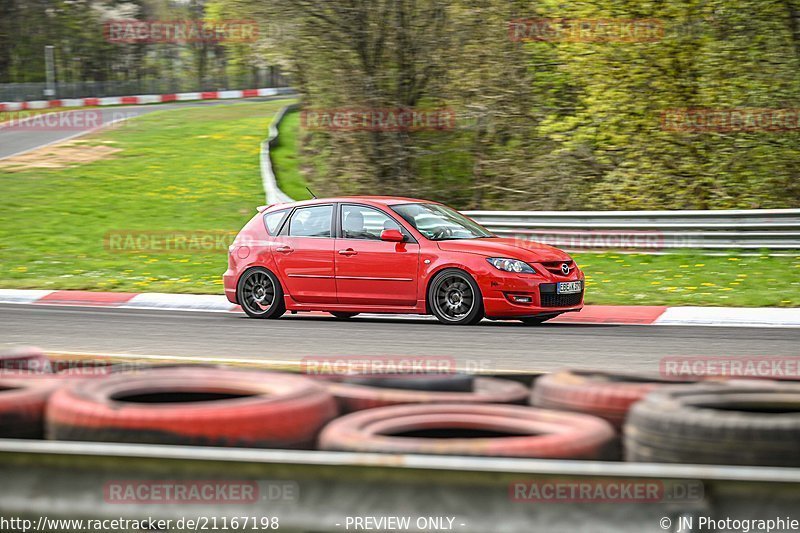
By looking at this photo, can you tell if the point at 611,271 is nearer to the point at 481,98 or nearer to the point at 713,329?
the point at 713,329

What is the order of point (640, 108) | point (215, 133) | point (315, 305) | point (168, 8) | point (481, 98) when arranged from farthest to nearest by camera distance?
point (168, 8), point (215, 133), point (481, 98), point (640, 108), point (315, 305)

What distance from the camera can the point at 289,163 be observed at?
91.9 ft

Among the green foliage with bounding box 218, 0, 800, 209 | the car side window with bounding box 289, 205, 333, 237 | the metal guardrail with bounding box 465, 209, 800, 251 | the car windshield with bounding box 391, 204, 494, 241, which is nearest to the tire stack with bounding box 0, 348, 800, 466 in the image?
the car windshield with bounding box 391, 204, 494, 241

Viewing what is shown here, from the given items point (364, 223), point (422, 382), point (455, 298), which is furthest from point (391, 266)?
point (422, 382)

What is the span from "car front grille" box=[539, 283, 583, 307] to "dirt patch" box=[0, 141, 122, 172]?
2107 cm

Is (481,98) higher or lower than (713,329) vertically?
higher

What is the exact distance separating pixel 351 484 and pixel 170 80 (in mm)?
65001

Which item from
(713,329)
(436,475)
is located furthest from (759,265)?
(436,475)

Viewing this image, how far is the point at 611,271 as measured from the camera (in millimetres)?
14898

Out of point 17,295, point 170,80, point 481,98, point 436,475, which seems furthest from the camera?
point 170,80

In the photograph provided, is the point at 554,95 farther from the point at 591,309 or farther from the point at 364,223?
the point at 364,223

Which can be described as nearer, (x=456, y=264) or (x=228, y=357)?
(x=228, y=357)

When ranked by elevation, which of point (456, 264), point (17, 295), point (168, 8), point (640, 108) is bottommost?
point (17, 295)

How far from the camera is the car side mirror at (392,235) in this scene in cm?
1077
